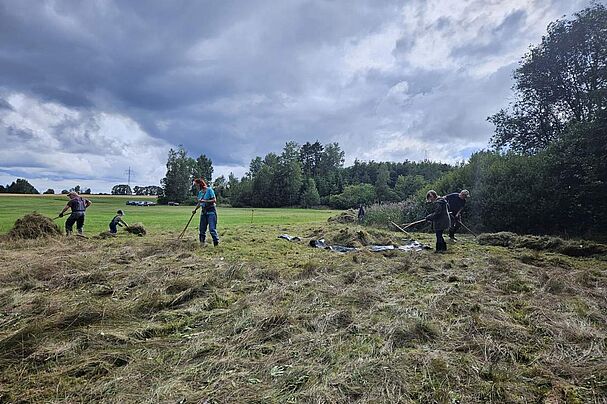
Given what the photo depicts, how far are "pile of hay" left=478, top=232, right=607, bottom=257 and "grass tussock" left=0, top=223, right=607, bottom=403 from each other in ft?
10.2

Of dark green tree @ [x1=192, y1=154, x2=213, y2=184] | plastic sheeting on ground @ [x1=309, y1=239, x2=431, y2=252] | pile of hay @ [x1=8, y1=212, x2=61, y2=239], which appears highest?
dark green tree @ [x1=192, y1=154, x2=213, y2=184]

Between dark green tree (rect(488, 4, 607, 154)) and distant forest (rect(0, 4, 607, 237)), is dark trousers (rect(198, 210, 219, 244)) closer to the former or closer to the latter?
distant forest (rect(0, 4, 607, 237))

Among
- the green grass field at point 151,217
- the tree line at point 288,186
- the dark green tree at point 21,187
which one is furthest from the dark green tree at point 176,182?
the green grass field at point 151,217

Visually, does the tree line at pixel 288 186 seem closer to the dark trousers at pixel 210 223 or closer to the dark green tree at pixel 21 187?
the dark green tree at pixel 21 187

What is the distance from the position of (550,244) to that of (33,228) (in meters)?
14.6

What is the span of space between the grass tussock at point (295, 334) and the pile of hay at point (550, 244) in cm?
311

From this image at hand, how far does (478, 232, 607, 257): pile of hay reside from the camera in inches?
327

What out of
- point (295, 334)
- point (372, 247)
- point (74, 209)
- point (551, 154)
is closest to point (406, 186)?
point (551, 154)

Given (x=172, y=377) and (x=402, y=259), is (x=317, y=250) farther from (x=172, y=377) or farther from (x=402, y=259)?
(x=172, y=377)

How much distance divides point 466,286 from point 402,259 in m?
2.27

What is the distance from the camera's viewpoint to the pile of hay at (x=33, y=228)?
341 inches

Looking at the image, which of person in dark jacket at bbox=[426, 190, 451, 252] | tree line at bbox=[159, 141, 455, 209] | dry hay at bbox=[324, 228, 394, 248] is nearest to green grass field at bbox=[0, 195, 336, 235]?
dry hay at bbox=[324, 228, 394, 248]

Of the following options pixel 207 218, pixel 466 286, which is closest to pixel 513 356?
pixel 466 286

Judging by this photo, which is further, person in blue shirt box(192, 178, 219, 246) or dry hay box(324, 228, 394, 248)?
dry hay box(324, 228, 394, 248)
